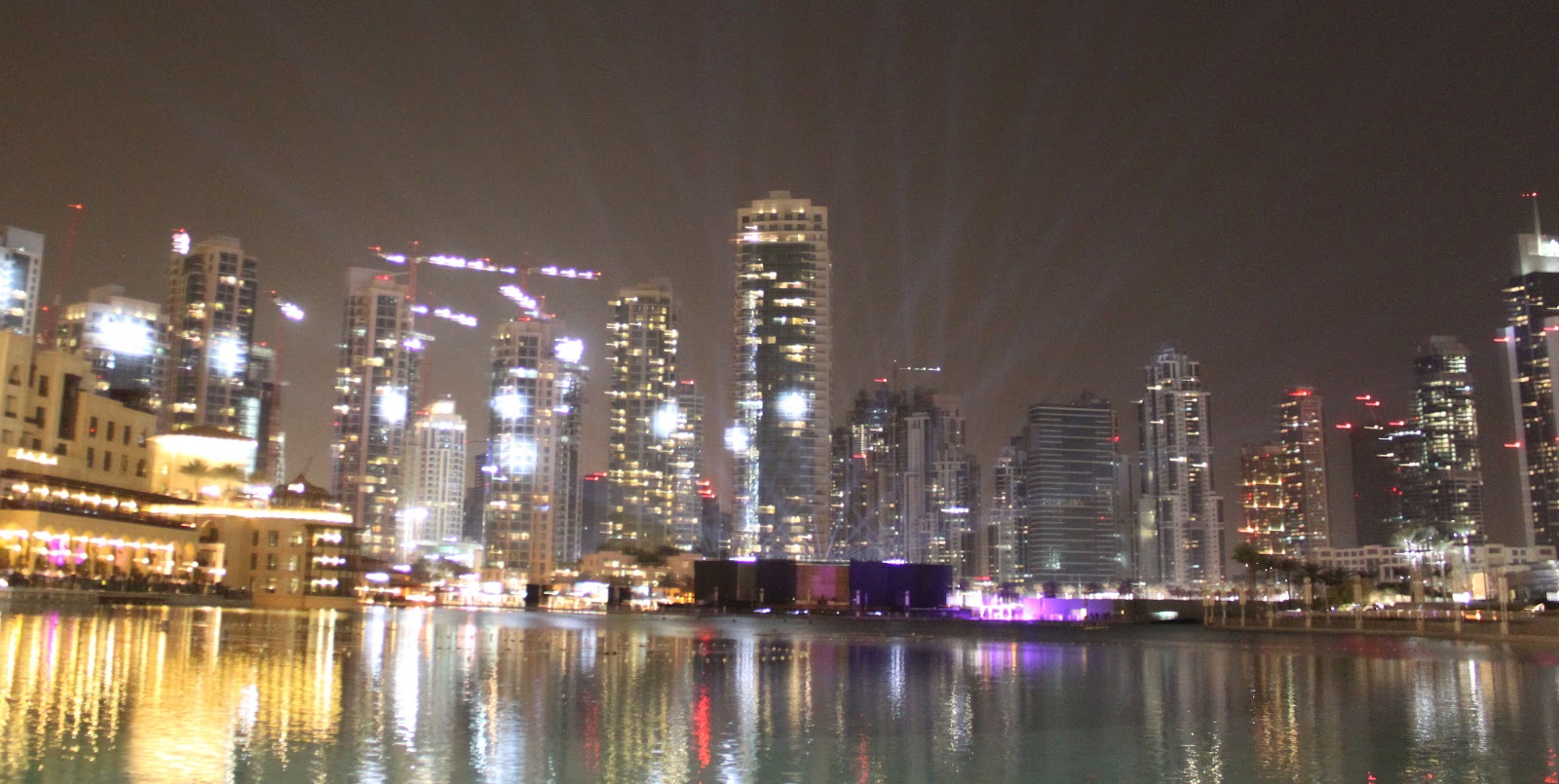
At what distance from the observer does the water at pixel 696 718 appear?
725 inches

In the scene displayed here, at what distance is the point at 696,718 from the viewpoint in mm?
25453

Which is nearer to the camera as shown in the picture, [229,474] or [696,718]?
[696,718]

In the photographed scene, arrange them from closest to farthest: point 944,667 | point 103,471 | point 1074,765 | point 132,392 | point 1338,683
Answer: point 1074,765
point 1338,683
point 944,667
point 103,471
point 132,392

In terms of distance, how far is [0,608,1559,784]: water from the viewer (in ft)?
60.4

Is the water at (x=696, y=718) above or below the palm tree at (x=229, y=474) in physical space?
below

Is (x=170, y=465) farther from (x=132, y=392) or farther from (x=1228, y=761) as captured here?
(x=1228, y=761)

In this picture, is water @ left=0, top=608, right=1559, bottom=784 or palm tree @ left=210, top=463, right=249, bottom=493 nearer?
water @ left=0, top=608, right=1559, bottom=784

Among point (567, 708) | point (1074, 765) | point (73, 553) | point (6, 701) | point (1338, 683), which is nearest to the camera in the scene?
point (1074, 765)

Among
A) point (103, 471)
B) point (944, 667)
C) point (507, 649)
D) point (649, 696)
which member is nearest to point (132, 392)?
point (103, 471)

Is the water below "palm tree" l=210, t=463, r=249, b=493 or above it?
below

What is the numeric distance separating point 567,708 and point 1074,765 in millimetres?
11096

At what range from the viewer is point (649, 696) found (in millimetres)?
29859

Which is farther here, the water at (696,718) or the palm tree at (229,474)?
the palm tree at (229,474)

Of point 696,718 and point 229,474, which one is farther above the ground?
point 229,474
